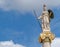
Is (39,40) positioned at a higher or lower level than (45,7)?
lower

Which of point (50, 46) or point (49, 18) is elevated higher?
point (49, 18)

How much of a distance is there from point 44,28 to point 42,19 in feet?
3.69

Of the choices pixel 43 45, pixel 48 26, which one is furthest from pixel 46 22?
pixel 43 45

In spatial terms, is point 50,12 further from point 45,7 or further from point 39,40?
point 39,40

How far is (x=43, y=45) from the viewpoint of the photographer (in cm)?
3759

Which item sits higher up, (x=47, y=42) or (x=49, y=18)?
(x=49, y=18)

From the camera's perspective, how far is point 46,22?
128ft

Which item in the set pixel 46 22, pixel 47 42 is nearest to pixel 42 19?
pixel 46 22

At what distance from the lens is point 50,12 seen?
130ft

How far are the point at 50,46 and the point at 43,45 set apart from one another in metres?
0.79

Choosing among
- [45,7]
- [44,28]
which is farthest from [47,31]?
[45,7]

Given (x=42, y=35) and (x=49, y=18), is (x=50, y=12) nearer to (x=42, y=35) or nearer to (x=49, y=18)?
(x=49, y=18)

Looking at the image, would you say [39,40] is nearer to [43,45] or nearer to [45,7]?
[43,45]

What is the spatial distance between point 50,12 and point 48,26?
188 cm
